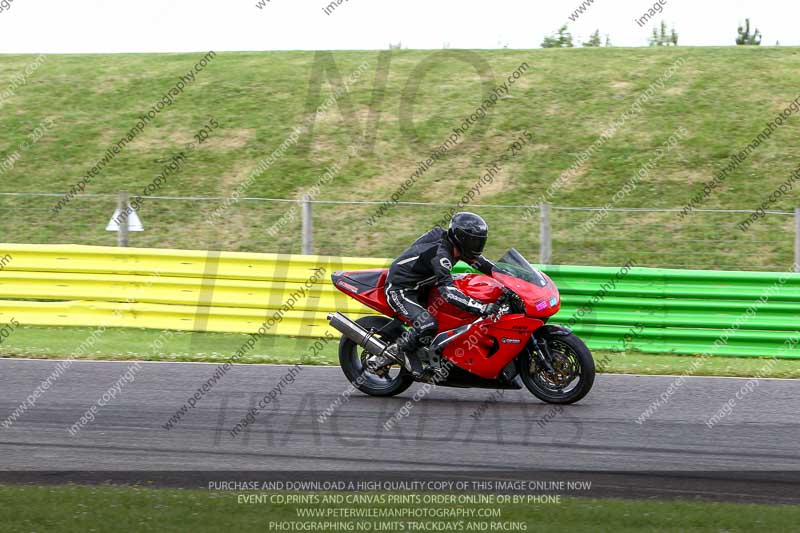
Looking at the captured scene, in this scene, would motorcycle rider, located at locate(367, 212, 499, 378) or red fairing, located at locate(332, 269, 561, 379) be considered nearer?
red fairing, located at locate(332, 269, 561, 379)

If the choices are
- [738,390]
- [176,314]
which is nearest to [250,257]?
[176,314]

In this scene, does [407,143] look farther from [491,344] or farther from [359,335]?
[491,344]

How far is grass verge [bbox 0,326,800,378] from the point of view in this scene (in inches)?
443

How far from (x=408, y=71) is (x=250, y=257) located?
14986 mm

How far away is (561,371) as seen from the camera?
28.5 ft

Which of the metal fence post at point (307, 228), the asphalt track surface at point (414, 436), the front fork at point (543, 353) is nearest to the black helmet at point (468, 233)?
the front fork at point (543, 353)

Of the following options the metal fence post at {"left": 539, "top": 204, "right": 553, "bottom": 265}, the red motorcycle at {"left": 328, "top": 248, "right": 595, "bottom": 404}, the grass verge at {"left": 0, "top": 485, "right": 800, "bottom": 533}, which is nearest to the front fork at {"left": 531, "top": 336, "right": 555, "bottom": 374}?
the red motorcycle at {"left": 328, "top": 248, "right": 595, "bottom": 404}

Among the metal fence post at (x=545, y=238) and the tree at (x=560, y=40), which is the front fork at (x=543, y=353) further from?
the tree at (x=560, y=40)

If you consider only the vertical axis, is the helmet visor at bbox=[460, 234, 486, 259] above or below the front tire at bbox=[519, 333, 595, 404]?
above

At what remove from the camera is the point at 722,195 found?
19.7 metres

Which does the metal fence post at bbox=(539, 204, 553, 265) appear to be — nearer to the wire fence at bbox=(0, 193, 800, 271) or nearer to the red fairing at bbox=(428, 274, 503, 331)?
the wire fence at bbox=(0, 193, 800, 271)

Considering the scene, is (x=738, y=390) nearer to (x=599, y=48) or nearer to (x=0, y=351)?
(x=0, y=351)

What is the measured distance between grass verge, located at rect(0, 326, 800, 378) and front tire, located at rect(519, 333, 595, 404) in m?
2.32

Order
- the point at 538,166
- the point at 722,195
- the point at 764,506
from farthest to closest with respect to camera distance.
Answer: the point at 538,166
the point at 722,195
the point at 764,506
